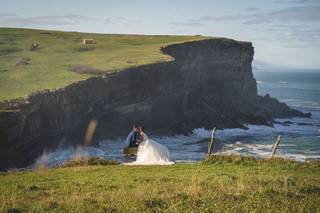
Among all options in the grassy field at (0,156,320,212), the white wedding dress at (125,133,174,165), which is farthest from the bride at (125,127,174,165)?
the grassy field at (0,156,320,212)

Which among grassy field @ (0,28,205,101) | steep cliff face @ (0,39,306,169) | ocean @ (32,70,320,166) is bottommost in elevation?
ocean @ (32,70,320,166)

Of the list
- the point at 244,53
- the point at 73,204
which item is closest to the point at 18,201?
the point at 73,204

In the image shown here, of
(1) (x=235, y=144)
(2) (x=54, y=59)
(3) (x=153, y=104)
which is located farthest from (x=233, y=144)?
(2) (x=54, y=59)

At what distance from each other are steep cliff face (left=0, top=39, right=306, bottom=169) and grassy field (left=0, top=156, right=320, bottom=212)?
2080cm

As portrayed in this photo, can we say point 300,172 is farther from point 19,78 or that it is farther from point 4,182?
point 19,78

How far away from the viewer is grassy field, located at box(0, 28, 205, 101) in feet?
170

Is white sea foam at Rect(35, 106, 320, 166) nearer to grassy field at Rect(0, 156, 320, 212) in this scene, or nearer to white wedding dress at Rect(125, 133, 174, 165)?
white wedding dress at Rect(125, 133, 174, 165)

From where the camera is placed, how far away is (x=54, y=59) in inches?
2756

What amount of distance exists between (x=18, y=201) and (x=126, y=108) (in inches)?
1904

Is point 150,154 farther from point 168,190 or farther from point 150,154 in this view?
point 168,190

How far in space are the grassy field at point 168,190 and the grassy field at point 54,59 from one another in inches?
1020

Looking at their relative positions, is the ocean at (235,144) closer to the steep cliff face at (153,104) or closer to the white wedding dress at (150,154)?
the steep cliff face at (153,104)

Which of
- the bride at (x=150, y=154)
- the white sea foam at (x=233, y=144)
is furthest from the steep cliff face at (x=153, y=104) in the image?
the bride at (x=150, y=154)

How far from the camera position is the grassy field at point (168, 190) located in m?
12.1
